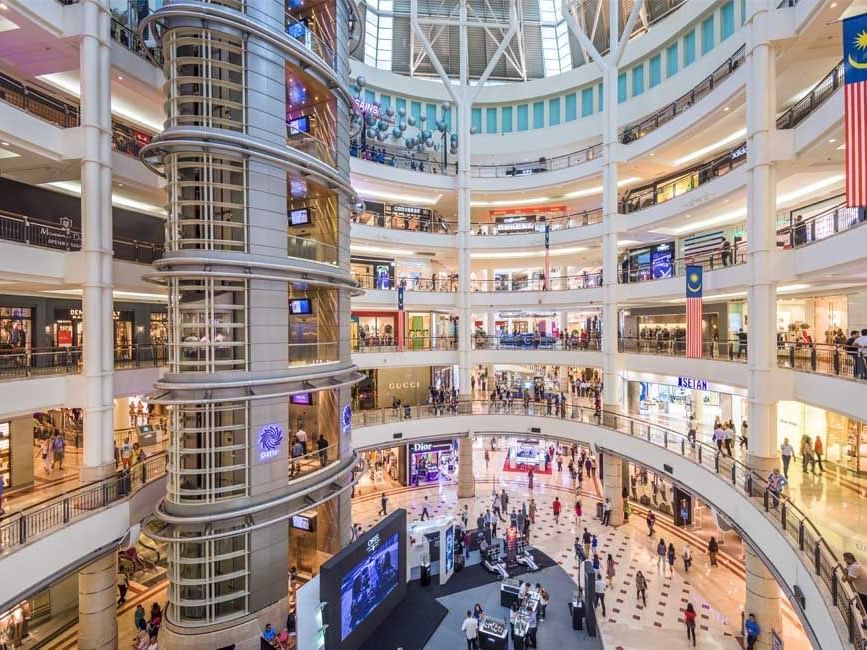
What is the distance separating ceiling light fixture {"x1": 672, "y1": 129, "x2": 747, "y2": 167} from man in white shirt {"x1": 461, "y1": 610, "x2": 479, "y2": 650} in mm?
20506

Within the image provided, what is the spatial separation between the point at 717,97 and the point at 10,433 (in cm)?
2562

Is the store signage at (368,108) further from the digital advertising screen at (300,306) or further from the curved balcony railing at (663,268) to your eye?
the curved balcony railing at (663,268)

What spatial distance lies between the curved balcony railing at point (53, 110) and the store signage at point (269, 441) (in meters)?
9.79

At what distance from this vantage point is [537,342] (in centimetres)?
2570

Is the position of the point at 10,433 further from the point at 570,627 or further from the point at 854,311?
the point at 854,311

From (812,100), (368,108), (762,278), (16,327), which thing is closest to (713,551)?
(762,278)

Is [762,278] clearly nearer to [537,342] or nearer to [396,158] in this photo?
[537,342]

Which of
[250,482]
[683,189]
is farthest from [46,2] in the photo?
[683,189]

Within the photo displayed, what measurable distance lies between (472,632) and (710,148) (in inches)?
848

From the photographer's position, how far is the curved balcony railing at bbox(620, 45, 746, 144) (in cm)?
1664

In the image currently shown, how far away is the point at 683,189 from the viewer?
22.4 m

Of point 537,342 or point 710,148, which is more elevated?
point 710,148

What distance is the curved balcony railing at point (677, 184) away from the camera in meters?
18.3

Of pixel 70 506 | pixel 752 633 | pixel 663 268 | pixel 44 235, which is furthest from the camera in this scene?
pixel 663 268
